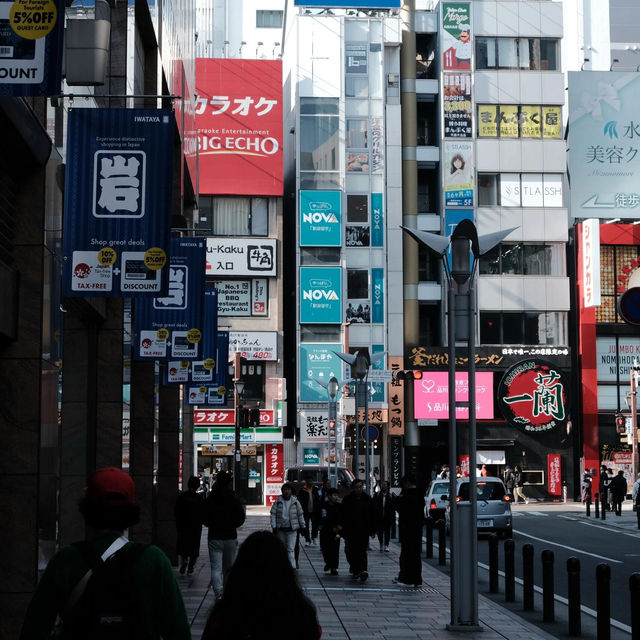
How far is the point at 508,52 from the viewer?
67.1m

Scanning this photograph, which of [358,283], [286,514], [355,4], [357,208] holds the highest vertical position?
[355,4]

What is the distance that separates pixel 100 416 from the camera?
1656 cm

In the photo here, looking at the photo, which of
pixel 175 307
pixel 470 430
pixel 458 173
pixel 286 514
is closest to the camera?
pixel 470 430

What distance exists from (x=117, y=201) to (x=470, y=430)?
549 centimetres

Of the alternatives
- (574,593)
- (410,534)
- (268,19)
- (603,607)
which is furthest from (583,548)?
(268,19)

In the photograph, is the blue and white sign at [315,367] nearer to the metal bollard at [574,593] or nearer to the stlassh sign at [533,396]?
the stlassh sign at [533,396]

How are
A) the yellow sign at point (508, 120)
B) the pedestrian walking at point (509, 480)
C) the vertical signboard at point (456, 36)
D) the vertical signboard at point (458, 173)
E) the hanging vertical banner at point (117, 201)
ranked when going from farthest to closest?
the yellow sign at point (508, 120) → the vertical signboard at point (456, 36) → the vertical signboard at point (458, 173) → the pedestrian walking at point (509, 480) → the hanging vertical banner at point (117, 201)

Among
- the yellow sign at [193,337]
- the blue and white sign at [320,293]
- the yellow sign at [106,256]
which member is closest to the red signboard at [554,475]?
the blue and white sign at [320,293]

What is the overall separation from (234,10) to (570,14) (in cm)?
2251

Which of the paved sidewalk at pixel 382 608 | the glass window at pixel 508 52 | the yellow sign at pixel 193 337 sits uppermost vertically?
the glass window at pixel 508 52

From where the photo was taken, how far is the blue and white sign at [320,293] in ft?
208

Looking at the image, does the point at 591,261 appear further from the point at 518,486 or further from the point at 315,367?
the point at 315,367

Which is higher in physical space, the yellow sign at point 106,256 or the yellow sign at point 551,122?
the yellow sign at point 551,122

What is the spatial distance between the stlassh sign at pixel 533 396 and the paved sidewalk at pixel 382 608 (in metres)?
38.0
